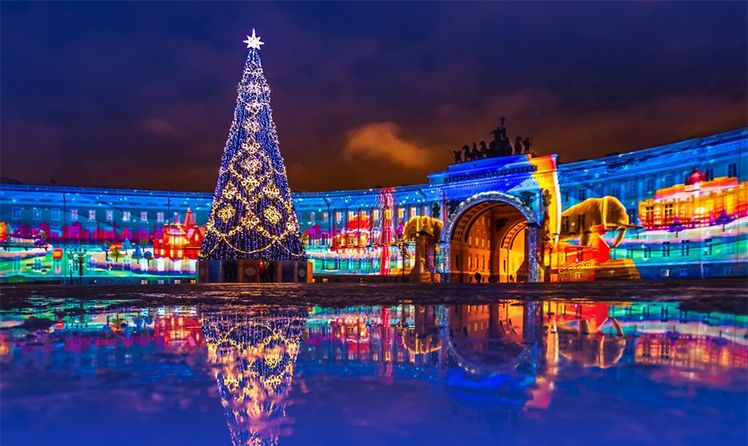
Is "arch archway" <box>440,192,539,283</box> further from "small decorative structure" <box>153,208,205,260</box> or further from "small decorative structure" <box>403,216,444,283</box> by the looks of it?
"small decorative structure" <box>153,208,205,260</box>

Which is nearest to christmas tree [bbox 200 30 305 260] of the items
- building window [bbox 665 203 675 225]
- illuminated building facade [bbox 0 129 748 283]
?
illuminated building facade [bbox 0 129 748 283]

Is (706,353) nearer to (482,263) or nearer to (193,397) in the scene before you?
(193,397)

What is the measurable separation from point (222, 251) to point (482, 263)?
27.5m

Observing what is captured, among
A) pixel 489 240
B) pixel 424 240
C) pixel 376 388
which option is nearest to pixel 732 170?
pixel 424 240

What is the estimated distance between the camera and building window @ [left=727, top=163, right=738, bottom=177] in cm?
2936

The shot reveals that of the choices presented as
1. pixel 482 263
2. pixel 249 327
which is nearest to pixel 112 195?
pixel 482 263

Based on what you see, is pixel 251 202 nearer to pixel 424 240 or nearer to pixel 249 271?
pixel 249 271

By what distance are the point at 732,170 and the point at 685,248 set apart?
4.94 metres

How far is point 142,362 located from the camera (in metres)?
2.94

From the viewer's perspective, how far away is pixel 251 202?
2884cm

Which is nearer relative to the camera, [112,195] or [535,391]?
[535,391]

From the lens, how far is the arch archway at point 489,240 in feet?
134

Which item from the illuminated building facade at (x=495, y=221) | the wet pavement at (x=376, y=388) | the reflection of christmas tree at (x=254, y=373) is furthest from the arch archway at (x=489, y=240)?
the wet pavement at (x=376, y=388)

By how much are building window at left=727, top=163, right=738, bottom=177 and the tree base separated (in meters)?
24.8
